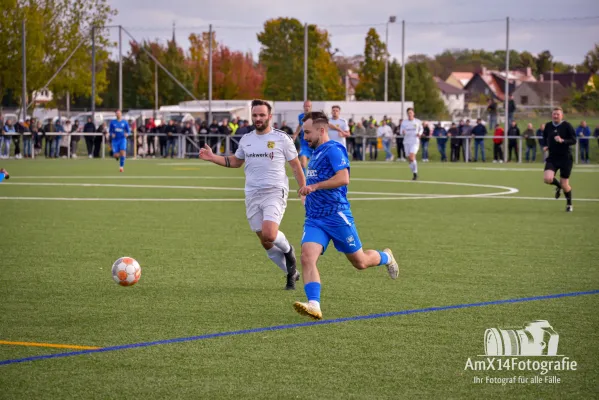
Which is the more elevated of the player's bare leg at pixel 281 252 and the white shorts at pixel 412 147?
the white shorts at pixel 412 147

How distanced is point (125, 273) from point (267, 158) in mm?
1950

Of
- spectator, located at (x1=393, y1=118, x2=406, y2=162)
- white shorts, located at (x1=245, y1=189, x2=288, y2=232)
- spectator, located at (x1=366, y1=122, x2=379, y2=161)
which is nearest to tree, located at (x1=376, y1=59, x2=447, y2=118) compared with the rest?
spectator, located at (x1=393, y1=118, x2=406, y2=162)

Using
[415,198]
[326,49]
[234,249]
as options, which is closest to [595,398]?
[234,249]

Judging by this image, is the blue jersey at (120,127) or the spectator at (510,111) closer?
the blue jersey at (120,127)

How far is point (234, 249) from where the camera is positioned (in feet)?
43.3

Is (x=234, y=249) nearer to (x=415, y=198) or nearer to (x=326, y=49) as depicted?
(x=415, y=198)

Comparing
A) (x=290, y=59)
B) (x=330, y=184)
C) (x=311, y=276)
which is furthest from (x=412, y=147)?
(x=290, y=59)

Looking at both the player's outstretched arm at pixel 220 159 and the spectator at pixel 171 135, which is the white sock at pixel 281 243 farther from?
the spectator at pixel 171 135

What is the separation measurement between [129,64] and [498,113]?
47.3 m

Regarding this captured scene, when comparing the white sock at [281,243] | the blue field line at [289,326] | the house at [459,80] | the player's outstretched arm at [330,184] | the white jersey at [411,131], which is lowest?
the blue field line at [289,326]

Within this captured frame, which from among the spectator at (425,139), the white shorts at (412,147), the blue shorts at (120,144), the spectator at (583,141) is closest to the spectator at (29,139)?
the blue shorts at (120,144)

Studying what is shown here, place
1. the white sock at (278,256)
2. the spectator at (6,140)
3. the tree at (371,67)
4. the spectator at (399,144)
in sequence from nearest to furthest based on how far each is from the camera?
the white sock at (278,256) < the spectator at (6,140) < the spectator at (399,144) < the tree at (371,67)

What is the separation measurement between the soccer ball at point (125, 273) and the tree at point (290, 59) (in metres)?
64.2

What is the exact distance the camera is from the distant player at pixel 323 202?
27.7 feet
